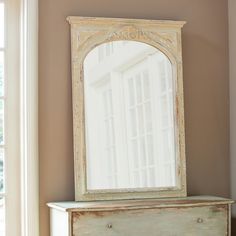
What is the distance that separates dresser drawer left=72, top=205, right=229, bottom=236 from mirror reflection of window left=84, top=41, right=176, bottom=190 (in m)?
0.36

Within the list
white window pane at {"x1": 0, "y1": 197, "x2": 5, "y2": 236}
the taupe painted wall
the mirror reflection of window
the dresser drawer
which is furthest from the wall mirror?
white window pane at {"x1": 0, "y1": 197, "x2": 5, "y2": 236}

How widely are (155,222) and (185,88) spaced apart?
98 cm

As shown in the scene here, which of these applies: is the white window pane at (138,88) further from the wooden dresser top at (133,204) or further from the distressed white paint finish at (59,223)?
the distressed white paint finish at (59,223)

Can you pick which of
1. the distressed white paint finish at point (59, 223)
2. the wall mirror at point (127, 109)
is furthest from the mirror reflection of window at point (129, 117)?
the distressed white paint finish at point (59, 223)

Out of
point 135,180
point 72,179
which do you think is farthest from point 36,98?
point 135,180

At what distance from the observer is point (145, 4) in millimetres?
3875

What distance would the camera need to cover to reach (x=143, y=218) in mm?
3320

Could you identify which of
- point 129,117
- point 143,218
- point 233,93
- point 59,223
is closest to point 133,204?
point 143,218

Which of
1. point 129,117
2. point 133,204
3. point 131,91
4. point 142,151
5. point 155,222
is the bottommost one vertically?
point 155,222

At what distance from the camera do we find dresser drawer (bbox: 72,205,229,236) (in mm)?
3230

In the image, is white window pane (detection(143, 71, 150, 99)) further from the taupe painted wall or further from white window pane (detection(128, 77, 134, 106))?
the taupe painted wall

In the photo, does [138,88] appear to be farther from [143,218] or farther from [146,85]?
[143,218]

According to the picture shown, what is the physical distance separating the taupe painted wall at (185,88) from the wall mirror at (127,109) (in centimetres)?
10

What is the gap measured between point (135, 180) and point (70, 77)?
0.75 metres
